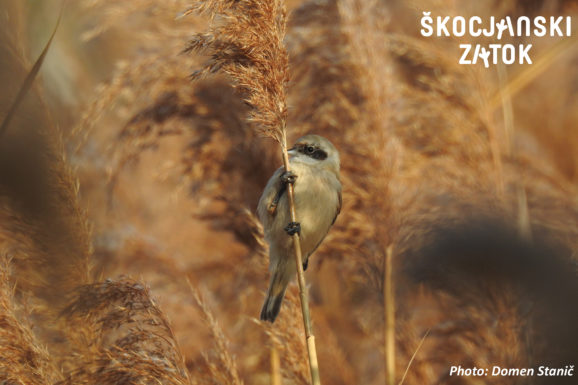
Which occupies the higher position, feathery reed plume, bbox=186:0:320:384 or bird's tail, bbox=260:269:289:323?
feathery reed plume, bbox=186:0:320:384

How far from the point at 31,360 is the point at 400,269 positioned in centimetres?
138

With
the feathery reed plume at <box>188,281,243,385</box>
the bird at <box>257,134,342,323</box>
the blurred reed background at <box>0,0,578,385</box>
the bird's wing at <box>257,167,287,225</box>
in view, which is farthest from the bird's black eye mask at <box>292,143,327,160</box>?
the feathery reed plume at <box>188,281,243,385</box>

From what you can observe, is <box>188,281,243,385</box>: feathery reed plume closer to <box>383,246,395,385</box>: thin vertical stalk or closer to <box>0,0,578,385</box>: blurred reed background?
<box>0,0,578,385</box>: blurred reed background

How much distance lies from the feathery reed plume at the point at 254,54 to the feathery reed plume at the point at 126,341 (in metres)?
0.47

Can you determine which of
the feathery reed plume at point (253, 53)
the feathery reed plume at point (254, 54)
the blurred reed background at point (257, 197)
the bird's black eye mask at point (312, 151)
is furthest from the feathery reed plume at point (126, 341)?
the bird's black eye mask at point (312, 151)

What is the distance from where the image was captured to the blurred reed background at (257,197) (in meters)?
1.75

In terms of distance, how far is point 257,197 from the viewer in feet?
9.66

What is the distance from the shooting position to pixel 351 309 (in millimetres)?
3410

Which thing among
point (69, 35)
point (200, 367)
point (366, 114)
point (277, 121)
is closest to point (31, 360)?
point (200, 367)

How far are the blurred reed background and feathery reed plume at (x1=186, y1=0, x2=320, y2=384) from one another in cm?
14

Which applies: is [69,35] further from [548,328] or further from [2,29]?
[548,328]

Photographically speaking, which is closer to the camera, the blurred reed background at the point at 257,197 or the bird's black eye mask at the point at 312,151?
the blurred reed background at the point at 257,197

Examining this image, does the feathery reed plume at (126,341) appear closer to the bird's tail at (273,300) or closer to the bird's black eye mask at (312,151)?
the bird's tail at (273,300)

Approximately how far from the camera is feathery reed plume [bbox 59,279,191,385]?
1.76m
